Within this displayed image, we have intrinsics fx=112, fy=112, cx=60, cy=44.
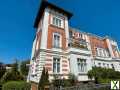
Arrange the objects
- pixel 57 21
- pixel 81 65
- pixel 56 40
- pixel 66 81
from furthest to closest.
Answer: pixel 57 21
pixel 56 40
pixel 81 65
pixel 66 81

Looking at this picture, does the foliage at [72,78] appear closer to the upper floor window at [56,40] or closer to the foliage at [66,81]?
the foliage at [66,81]

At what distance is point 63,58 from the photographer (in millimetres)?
15703

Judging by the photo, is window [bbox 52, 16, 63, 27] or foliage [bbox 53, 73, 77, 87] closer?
foliage [bbox 53, 73, 77, 87]

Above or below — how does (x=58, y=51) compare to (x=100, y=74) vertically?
above

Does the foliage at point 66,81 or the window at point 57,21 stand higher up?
the window at point 57,21

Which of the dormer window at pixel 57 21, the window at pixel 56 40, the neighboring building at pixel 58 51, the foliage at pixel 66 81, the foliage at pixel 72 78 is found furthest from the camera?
the dormer window at pixel 57 21

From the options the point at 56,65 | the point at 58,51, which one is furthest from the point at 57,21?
the point at 56,65

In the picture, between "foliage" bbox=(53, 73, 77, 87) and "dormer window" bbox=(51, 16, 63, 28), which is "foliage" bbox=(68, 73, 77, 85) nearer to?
"foliage" bbox=(53, 73, 77, 87)

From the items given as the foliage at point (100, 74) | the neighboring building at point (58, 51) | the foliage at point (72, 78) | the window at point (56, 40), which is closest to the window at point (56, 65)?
the neighboring building at point (58, 51)

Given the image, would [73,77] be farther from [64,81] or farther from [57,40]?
[57,40]

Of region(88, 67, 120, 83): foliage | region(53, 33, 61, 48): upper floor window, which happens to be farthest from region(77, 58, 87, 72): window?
region(53, 33, 61, 48): upper floor window

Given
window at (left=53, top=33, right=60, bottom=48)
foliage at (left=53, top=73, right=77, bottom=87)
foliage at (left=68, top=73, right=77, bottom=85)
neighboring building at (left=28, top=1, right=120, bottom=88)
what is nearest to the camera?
foliage at (left=53, top=73, right=77, bottom=87)

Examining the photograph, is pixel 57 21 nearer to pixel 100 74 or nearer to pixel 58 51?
pixel 58 51

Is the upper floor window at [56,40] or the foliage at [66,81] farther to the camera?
the upper floor window at [56,40]
